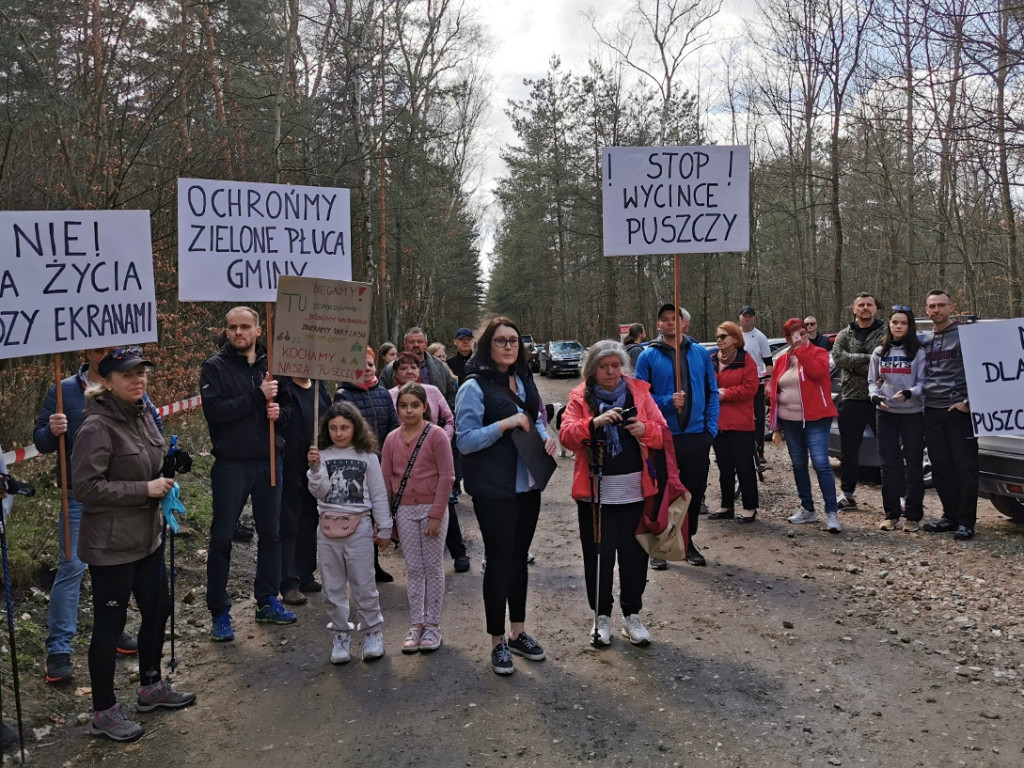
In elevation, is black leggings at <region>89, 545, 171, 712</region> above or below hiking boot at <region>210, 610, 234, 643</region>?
above

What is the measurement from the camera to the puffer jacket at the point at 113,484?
3.87 meters

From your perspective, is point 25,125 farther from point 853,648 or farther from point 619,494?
point 853,648

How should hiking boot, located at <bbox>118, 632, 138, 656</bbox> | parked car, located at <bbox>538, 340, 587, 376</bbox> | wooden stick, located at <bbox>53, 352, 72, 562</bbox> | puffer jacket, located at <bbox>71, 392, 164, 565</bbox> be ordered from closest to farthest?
puffer jacket, located at <bbox>71, 392, 164, 565</bbox>, wooden stick, located at <bbox>53, 352, 72, 562</bbox>, hiking boot, located at <bbox>118, 632, 138, 656</bbox>, parked car, located at <bbox>538, 340, 587, 376</bbox>

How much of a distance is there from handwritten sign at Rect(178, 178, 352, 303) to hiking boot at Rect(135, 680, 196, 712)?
8.38ft

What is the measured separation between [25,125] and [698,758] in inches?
483

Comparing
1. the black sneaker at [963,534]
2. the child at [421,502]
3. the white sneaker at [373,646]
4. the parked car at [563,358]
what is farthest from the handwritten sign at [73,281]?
the parked car at [563,358]

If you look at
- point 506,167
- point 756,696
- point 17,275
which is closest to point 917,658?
point 756,696

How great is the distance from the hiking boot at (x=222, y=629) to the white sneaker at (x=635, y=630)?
2.68 metres

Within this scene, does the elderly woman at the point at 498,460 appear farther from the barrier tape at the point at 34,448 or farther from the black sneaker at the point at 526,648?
the barrier tape at the point at 34,448

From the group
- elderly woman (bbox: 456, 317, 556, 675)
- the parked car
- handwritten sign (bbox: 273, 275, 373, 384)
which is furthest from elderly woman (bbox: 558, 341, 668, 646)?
the parked car

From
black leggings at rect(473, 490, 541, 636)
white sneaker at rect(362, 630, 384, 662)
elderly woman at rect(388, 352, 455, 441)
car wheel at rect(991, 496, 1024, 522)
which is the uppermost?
elderly woman at rect(388, 352, 455, 441)

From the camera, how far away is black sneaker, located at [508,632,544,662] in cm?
472

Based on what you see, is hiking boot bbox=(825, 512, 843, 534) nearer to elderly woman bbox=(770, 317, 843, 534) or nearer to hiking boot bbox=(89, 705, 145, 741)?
elderly woman bbox=(770, 317, 843, 534)

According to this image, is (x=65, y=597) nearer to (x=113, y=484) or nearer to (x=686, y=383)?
(x=113, y=484)
